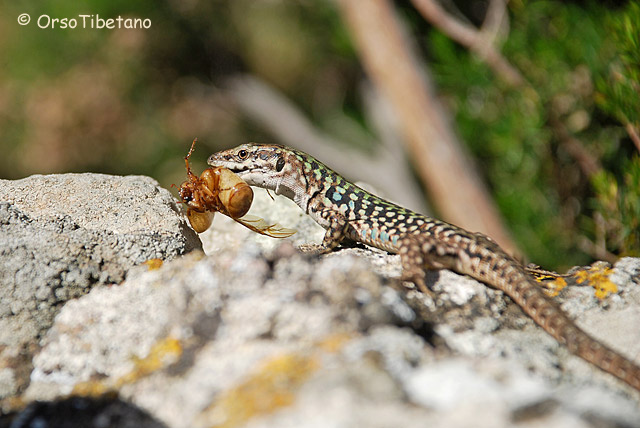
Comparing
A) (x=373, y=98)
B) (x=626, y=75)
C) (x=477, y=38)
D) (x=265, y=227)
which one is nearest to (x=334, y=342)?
(x=265, y=227)

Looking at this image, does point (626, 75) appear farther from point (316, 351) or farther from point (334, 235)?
point (316, 351)

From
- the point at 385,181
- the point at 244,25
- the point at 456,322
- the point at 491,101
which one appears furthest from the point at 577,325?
the point at 244,25

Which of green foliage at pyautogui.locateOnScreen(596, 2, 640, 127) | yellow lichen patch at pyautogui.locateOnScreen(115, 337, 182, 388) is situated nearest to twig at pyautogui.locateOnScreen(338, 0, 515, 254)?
green foliage at pyautogui.locateOnScreen(596, 2, 640, 127)

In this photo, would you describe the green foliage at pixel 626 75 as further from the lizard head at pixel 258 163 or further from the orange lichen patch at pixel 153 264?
the orange lichen patch at pixel 153 264

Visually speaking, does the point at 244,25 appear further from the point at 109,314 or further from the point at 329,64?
the point at 109,314

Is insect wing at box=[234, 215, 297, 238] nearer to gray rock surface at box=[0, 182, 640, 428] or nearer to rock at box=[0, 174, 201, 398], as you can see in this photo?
rock at box=[0, 174, 201, 398]
